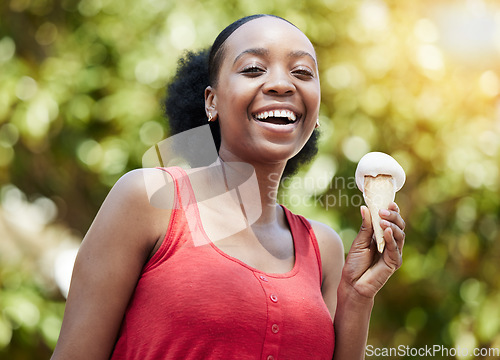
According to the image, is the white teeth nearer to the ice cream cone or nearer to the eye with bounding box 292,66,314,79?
the eye with bounding box 292,66,314,79

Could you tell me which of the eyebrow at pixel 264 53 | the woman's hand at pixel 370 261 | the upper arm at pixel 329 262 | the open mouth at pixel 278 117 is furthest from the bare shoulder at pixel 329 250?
the eyebrow at pixel 264 53

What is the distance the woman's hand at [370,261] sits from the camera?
1.37 m

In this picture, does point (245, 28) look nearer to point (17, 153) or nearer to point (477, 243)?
point (17, 153)

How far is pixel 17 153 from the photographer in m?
2.75

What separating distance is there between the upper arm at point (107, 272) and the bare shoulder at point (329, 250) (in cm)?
53

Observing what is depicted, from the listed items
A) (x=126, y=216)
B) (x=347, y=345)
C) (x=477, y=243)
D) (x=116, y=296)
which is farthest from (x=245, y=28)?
(x=477, y=243)

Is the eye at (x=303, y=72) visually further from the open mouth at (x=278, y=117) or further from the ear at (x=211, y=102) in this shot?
the ear at (x=211, y=102)

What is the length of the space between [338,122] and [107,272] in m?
1.78

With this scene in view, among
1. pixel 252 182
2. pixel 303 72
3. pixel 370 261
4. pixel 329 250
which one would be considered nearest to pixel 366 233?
pixel 370 261

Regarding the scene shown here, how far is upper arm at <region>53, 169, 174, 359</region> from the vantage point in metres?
1.18

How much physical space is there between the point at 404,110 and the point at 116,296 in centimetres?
192

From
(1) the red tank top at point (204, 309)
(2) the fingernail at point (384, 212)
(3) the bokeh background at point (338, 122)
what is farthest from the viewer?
(3) the bokeh background at point (338, 122)

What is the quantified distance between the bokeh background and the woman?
1108mm

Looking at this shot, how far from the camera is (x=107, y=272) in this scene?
1.19 metres
